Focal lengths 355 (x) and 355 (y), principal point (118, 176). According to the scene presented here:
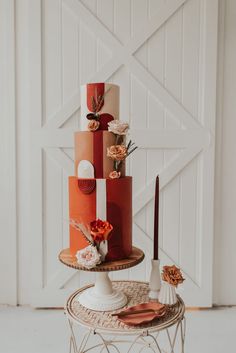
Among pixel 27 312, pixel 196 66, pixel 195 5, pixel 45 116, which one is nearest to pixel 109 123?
pixel 45 116

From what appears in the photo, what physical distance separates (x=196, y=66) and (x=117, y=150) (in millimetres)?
1294

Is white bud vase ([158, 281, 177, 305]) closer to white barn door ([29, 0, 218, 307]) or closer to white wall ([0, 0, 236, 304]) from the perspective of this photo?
white barn door ([29, 0, 218, 307])

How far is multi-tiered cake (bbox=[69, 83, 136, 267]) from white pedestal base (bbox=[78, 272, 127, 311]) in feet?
0.45

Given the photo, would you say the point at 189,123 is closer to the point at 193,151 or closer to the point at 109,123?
the point at 193,151

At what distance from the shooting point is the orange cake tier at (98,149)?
4.54ft

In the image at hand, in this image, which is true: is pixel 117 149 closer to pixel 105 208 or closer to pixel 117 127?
pixel 117 127

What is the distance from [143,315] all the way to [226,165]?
144 centimetres

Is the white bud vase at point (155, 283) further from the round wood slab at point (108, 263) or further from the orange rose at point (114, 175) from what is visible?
the orange rose at point (114, 175)

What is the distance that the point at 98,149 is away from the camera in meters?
1.38

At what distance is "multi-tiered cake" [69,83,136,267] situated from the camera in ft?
4.37

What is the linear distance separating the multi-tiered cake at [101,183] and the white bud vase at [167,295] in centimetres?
20

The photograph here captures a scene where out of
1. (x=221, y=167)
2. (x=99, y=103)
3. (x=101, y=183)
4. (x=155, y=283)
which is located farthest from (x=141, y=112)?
(x=155, y=283)

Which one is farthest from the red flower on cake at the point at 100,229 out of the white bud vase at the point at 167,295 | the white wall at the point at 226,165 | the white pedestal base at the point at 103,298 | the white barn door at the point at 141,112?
the white wall at the point at 226,165

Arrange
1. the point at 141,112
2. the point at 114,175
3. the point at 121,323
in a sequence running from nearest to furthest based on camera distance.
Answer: the point at 121,323 → the point at 114,175 → the point at 141,112
